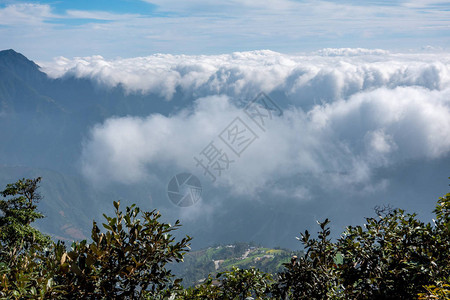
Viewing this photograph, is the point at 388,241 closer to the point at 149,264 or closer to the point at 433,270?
the point at 433,270

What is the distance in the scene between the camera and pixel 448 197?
903 cm

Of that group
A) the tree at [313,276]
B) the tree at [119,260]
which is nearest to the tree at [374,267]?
the tree at [313,276]

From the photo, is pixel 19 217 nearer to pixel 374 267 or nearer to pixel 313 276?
pixel 313 276

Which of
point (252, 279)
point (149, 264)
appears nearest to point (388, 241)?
point (252, 279)

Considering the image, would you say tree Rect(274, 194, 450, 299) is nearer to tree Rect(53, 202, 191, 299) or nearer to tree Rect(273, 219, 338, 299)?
tree Rect(273, 219, 338, 299)

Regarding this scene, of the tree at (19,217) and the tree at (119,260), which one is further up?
the tree at (19,217)

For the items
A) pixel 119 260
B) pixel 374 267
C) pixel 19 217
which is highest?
pixel 19 217

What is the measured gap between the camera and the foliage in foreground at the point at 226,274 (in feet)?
17.3

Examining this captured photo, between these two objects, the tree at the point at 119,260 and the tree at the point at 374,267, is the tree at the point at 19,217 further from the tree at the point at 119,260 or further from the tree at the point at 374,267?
the tree at the point at 374,267

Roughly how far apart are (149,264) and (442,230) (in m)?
7.82

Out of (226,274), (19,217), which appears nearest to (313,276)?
(226,274)

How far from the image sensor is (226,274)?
8750 mm

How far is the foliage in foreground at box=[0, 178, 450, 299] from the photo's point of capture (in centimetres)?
526

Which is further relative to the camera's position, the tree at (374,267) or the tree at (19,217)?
the tree at (19,217)
